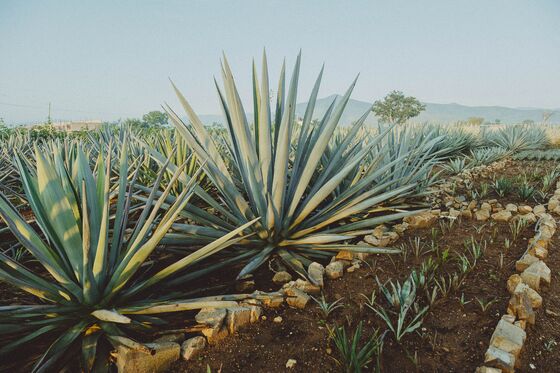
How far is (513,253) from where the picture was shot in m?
1.71

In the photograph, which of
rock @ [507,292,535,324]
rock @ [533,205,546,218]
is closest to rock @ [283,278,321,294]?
rock @ [507,292,535,324]

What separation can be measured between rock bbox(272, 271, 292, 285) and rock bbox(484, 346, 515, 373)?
0.80m

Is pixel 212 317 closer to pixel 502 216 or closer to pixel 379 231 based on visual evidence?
pixel 379 231

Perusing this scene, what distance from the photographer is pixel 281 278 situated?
4.88ft

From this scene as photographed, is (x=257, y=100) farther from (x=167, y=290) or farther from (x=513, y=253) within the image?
(x=513, y=253)

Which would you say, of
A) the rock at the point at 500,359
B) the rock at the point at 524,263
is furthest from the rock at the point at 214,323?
the rock at the point at 524,263

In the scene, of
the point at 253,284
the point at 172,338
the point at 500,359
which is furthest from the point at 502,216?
the point at 172,338

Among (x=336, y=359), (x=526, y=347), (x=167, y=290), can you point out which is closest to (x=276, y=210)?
(x=167, y=290)

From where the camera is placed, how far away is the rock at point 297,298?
4.21ft

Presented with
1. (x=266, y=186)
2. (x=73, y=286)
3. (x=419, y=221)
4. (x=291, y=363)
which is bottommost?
(x=291, y=363)

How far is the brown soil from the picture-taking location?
99 centimetres

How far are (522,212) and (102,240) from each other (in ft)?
9.25

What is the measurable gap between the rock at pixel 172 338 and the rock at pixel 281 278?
529mm

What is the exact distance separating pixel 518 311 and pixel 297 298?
825 millimetres
